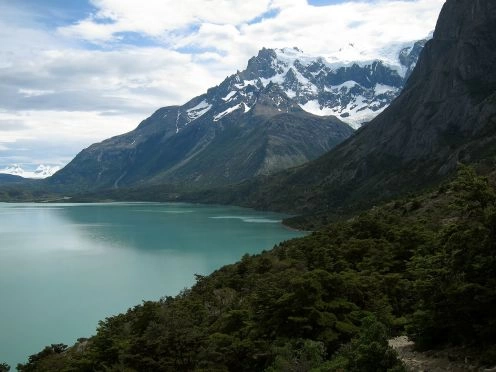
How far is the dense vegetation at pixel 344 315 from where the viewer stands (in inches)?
807

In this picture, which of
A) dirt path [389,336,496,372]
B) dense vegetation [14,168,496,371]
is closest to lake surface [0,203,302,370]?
dense vegetation [14,168,496,371]

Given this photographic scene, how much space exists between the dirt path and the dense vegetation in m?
0.63

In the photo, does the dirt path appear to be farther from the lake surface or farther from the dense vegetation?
the lake surface

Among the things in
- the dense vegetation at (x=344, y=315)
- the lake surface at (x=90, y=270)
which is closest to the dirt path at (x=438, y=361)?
the dense vegetation at (x=344, y=315)

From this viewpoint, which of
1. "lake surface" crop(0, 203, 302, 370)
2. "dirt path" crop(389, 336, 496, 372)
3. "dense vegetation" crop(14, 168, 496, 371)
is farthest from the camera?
"lake surface" crop(0, 203, 302, 370)

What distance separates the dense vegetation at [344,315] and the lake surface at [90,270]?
18.3m

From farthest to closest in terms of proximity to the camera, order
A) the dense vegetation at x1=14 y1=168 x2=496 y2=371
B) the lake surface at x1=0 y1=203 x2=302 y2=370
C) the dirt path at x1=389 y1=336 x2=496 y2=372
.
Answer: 1. the lake surface at x1=0 y1=203 x2=302 y2=370
2. the dense vegetation at x1=14 y1=168 x2=496 y2=371
3. the dirt path at x1=389 y1=336 x2=496 y2=372

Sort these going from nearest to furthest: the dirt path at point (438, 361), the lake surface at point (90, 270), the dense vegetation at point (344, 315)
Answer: the dirt path at point (438, 361) < the dense vegetation at point (344, 315) < the lake surface at point (90, 270)

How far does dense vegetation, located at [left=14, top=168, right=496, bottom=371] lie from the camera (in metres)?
20.5

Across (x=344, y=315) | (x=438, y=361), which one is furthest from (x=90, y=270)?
(x=438, y=361)

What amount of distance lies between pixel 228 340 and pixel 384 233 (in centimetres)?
3308

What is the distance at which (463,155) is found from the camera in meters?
184

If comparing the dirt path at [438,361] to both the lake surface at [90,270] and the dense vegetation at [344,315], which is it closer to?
the dense vegetation at [344,315]

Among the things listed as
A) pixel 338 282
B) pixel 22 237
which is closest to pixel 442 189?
pixel 338 282
